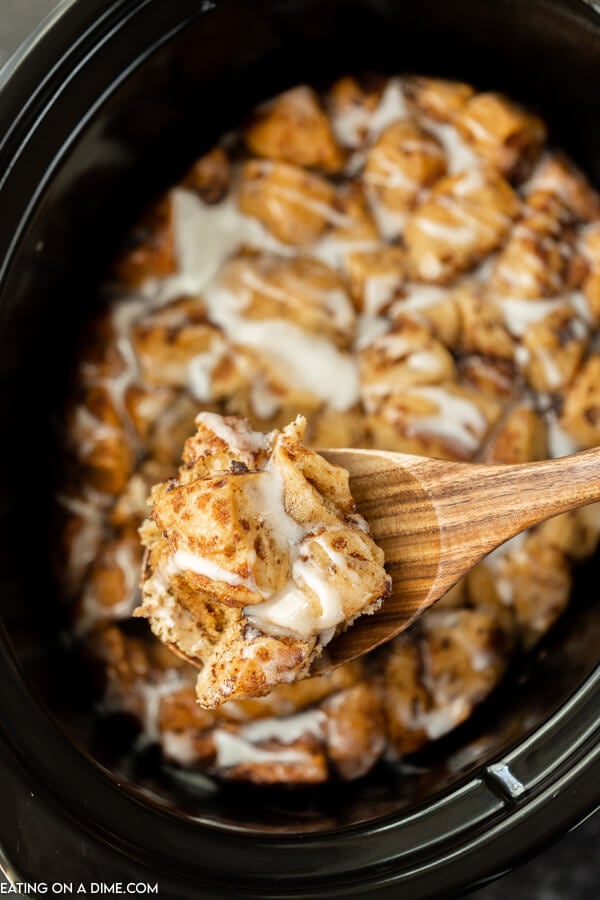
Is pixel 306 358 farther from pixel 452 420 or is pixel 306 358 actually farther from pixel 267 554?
pixel 267 554

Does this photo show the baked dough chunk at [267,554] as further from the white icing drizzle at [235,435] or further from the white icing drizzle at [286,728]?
the white icing drizzle at [286,728]

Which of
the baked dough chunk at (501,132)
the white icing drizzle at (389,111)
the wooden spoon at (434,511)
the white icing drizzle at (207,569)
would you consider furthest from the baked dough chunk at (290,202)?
the white icing drizzle at (207,569)

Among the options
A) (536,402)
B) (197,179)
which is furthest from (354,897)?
(197,179)

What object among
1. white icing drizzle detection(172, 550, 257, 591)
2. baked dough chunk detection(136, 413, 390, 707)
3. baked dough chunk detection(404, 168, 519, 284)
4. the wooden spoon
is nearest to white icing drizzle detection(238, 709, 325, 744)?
the wooden spoon

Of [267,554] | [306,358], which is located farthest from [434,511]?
[306,358]

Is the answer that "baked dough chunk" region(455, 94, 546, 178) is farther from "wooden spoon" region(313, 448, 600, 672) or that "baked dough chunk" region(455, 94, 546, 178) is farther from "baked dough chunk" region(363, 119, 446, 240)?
"wooden spoon" region(313, 448, 600, 672)

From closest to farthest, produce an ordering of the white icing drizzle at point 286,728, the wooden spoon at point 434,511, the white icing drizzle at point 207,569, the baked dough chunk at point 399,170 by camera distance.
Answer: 1. the white icing drizzle at point 207,569
2. the wooden spoon at point 434,511
3. the white icing drizzle at point 286,728
4. the baked dough chunk at point 399,170
